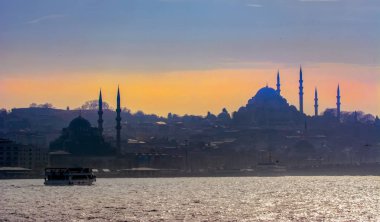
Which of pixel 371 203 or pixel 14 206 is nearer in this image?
pixel 14 206

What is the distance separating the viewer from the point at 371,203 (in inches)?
4712

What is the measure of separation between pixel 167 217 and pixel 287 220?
1137 cm

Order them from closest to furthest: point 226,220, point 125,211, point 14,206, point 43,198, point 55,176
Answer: point 226,220 → point 125,211 → point 14,206 → point 43,198 → point 55,176

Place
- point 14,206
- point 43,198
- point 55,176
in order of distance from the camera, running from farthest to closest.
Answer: point 55,176 < point 43,198 < point 14,206

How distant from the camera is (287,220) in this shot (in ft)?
280

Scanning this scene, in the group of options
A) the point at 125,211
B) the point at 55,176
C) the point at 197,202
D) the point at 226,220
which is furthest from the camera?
the point at 55,176

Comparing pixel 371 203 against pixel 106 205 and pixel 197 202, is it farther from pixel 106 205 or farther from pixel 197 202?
pixel 106 205

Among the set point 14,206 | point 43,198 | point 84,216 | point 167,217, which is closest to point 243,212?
point 167,217

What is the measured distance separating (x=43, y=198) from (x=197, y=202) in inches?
842

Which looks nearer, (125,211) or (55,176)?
(125,211)

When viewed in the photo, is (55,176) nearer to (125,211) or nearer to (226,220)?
(125,211)

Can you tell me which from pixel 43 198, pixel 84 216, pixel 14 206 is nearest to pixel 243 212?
pixel 84 216

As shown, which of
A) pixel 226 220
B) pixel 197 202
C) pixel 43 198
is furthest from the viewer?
pixel 43 198

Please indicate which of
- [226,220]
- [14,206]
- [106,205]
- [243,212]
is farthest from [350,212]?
[14,206]
